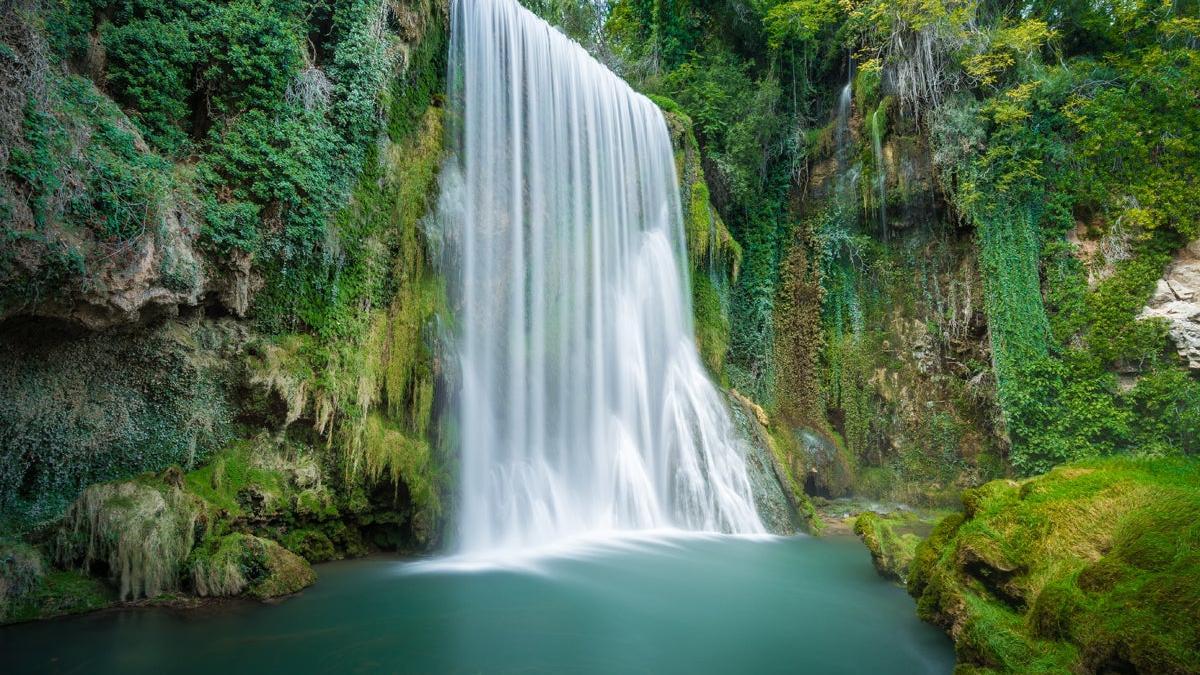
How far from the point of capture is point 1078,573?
3902 millimetres

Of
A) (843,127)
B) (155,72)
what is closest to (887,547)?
(155,72)

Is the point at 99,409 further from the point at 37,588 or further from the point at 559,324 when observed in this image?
the point at 559,324

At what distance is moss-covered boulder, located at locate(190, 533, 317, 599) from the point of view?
5812 millimetres

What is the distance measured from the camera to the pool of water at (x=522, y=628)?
4.72 meters

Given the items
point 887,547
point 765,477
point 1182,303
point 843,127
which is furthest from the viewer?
point 843,127

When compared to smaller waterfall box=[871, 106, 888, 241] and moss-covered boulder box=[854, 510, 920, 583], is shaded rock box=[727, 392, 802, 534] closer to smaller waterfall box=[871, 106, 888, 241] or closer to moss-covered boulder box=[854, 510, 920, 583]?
moss-covered boulder box=[854, 510, 920, 583]

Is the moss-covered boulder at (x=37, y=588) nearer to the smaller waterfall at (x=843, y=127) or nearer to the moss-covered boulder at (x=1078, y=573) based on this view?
the moss-covered boulder at (x=1078, y=573)

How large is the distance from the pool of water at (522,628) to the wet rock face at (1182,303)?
9187mm

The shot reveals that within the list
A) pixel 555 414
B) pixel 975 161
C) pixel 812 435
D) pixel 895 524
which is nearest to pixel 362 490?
pixel 555 414

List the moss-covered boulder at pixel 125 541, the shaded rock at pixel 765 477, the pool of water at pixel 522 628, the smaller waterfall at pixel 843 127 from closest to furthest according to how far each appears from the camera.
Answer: the pool of water at pixel 522 628, the moss-covered boulder at pixel 125 541, the shaded rock at pixel 765 477, the smaller waterfall at pixel 843 127

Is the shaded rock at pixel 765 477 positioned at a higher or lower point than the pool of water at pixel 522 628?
higher

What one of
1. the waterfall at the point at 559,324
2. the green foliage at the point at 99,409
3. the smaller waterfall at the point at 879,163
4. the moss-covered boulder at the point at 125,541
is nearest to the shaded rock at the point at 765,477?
the waterfall at the point at 559,324

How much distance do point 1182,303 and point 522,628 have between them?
14.0m

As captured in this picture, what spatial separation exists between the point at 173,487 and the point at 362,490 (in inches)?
89.5
